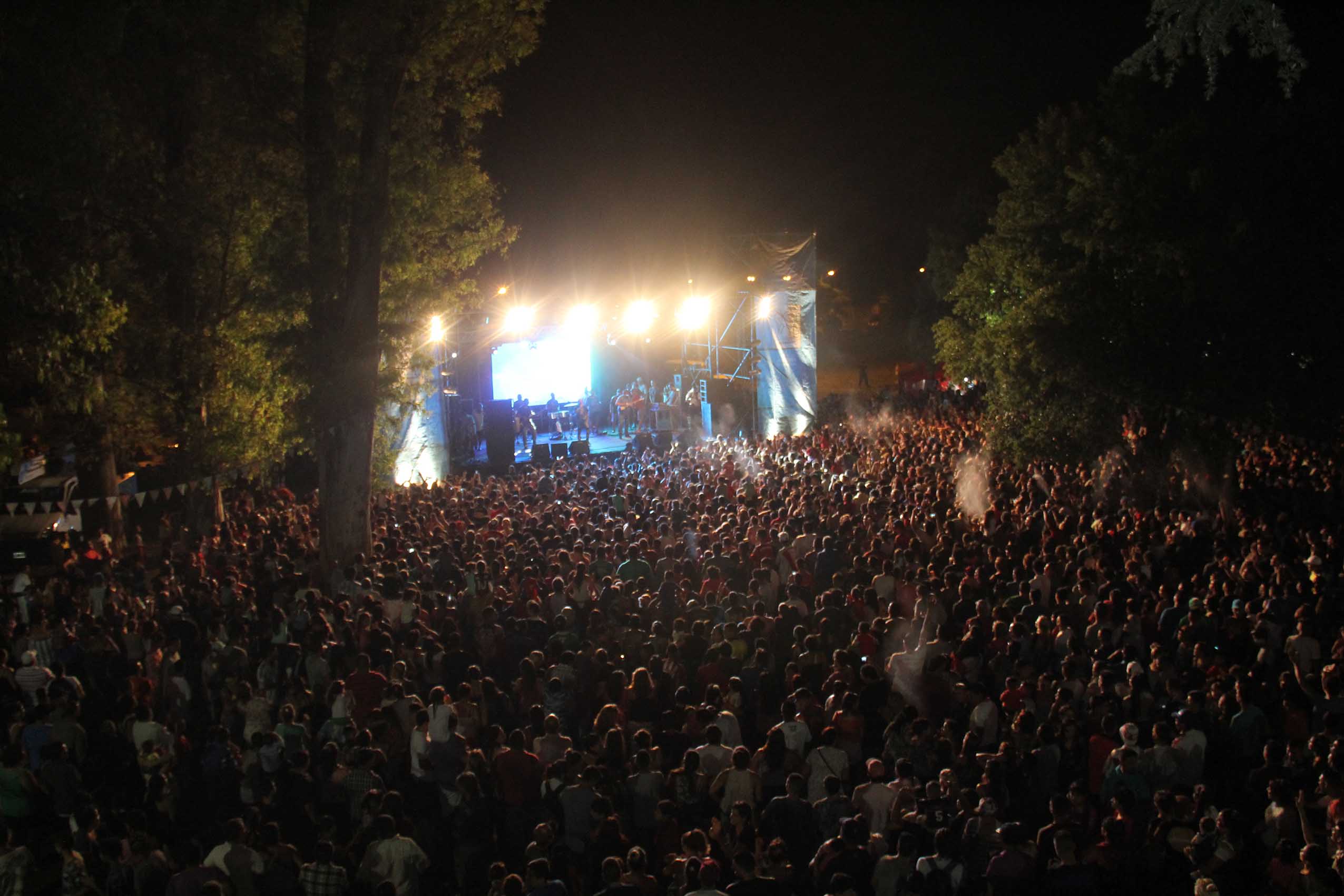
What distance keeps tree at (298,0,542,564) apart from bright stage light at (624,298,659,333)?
38.9ft

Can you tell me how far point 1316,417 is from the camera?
14469mm

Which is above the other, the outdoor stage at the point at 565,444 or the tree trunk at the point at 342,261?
the tree trunk at the point at 342,261

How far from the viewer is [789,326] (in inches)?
946

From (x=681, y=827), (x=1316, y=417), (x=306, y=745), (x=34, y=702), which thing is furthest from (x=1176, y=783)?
(x=1316, y=417)

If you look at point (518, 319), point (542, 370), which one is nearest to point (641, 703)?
point (518, 319)

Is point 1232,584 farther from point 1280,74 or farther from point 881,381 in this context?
point 881,381

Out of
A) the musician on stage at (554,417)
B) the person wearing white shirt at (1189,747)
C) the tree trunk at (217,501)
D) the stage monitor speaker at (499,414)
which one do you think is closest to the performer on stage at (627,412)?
the musician on stage at (554,417)

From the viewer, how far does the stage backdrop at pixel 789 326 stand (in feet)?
77.2

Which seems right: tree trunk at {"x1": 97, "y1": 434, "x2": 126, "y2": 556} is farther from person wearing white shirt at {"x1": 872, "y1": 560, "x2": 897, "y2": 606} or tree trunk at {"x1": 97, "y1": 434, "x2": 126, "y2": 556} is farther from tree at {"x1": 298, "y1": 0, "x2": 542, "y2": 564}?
person wearing white shirt at {"x1": 872, "y1": 560, "x2": 897, "y2": 606}

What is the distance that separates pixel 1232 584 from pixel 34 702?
10840 millimetres

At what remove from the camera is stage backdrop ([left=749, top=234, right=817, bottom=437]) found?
23.5 meters

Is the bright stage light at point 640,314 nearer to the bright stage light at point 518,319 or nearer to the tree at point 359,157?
the bright stage light at point 518,319

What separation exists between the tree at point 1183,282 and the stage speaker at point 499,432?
38.8 feet

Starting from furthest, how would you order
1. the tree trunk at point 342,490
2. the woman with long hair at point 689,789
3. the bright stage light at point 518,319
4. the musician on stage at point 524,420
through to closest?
the musician on stage at point 524,420 < the bright stage light at point 518,319 < the tree trunk at point 342,490 < the woman with long hair at point 689,789
